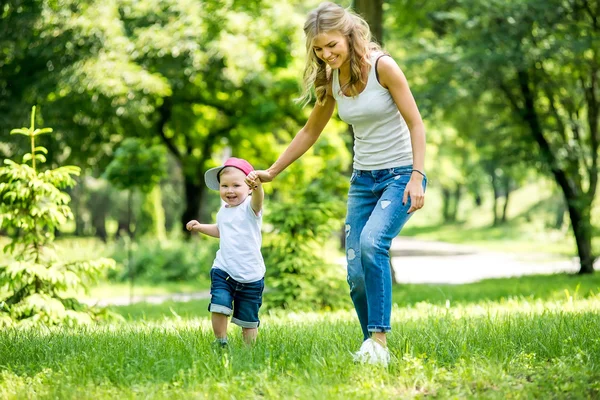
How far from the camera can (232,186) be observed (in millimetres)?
4836

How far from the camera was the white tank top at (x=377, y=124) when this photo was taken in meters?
4.31

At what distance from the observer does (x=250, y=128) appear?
924 inches

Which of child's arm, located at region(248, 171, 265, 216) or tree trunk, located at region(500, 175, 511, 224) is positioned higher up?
child's arm, located at region(248, 171, 265, 216)

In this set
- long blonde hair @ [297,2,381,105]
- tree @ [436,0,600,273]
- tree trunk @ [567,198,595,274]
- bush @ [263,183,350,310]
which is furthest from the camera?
tree trunk @ [567,198,595,274]

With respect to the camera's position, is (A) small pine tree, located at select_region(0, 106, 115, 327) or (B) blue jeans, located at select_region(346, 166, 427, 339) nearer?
(B) blue jeans, located at select_region(346, 166, 427, 339)

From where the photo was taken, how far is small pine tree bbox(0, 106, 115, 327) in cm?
664

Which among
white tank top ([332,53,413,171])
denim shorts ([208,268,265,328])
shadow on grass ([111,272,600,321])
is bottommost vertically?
shadow on grass ([111,272,600,321])

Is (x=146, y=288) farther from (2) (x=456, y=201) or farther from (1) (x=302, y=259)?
(2) (x=456, y=201)

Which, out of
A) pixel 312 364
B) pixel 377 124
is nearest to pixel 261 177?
pixel 377 124

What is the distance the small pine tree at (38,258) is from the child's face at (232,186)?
2296 mm

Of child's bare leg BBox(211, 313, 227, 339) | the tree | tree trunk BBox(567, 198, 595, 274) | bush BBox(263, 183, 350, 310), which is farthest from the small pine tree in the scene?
tree trunk BBox(567, 198, 595, 274)

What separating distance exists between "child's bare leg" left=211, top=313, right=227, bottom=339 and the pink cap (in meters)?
0.87

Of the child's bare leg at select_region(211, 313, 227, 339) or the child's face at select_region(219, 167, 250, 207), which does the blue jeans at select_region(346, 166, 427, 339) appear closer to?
the child's face at select_region(219, 167, 250, 207)

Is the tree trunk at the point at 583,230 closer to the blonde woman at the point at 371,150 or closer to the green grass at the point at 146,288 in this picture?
the green grass at the point at 146,288
